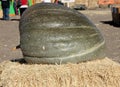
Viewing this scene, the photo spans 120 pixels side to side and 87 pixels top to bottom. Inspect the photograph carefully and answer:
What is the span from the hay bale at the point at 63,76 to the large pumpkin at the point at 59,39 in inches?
7.0

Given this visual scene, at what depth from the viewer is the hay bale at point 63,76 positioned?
5.50 m

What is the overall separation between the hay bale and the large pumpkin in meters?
0.18

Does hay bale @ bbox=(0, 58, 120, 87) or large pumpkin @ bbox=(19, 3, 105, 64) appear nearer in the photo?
hay bale @ bbox=(0, 58, 120, 87)

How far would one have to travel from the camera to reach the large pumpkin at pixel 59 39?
230 inches

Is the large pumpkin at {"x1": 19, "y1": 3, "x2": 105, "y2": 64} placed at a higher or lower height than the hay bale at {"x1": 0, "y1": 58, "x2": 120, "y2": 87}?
higher

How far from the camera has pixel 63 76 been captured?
550cm

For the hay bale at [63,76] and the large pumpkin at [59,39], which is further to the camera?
the large pumpkin at [59,39]

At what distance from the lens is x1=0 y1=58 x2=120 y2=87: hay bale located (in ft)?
18.0

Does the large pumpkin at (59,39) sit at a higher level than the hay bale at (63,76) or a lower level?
higher

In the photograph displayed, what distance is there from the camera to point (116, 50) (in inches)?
503

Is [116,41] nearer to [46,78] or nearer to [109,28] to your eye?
[109,28]

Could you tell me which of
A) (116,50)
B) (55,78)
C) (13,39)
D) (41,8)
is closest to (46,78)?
(55,78)

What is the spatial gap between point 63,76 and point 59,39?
538 millimetres

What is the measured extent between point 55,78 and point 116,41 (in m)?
9.71
